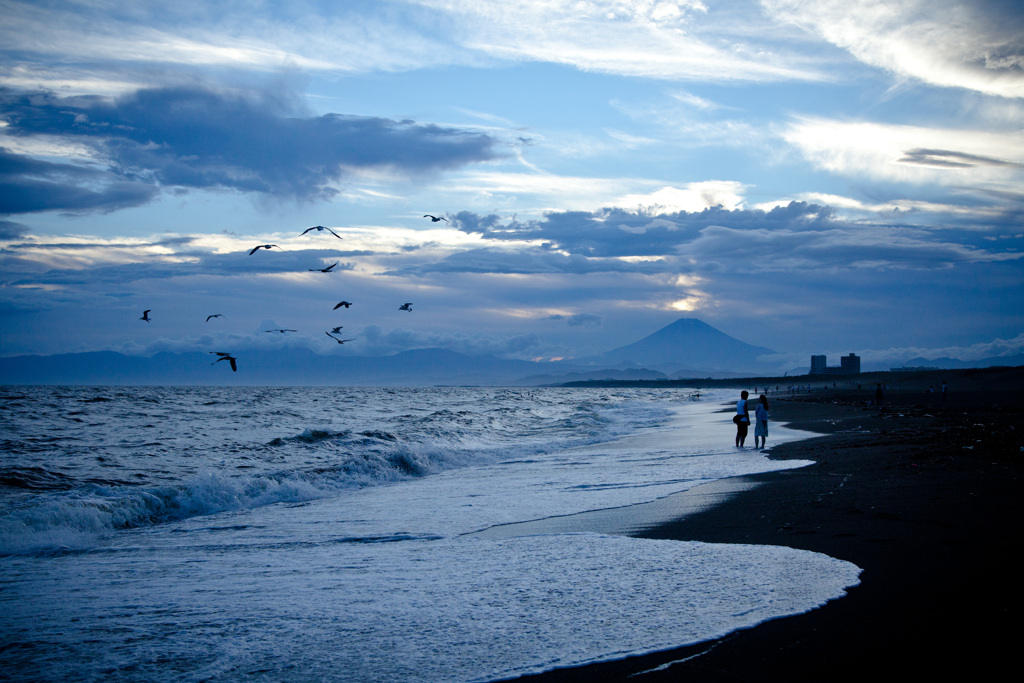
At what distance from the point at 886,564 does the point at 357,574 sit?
5.38 metres

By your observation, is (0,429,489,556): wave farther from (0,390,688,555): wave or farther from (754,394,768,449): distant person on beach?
(754,394,768,449): distant person on beach

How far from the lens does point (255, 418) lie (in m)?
34.8

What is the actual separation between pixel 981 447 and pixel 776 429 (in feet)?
37.7

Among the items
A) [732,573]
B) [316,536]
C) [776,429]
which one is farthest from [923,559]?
[776,429]

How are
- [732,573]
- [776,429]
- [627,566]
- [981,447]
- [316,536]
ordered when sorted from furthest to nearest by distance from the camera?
[776,429]
[981,447]
[316,536]
[627,566]
[732,573]

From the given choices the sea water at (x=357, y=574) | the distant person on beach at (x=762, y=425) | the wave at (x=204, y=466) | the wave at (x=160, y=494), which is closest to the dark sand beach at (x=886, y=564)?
the sea water at (x=357, y=574)

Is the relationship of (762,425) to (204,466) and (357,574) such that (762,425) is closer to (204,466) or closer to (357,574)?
(357,574)

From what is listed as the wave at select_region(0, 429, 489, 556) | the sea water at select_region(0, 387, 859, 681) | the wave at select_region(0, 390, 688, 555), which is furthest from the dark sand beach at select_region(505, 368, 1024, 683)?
the wave at select_region(0, 390, 688, 555)

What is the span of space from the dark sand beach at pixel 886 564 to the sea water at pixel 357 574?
32 centimetres

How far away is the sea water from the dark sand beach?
0.32 metres

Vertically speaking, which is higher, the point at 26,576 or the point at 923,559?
the point at 923,559

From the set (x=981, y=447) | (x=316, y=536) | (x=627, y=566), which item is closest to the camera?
(x=627, y=566)

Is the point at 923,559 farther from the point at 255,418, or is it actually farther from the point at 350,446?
the point at 255,418

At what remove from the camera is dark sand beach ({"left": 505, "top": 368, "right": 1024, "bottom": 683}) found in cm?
409
